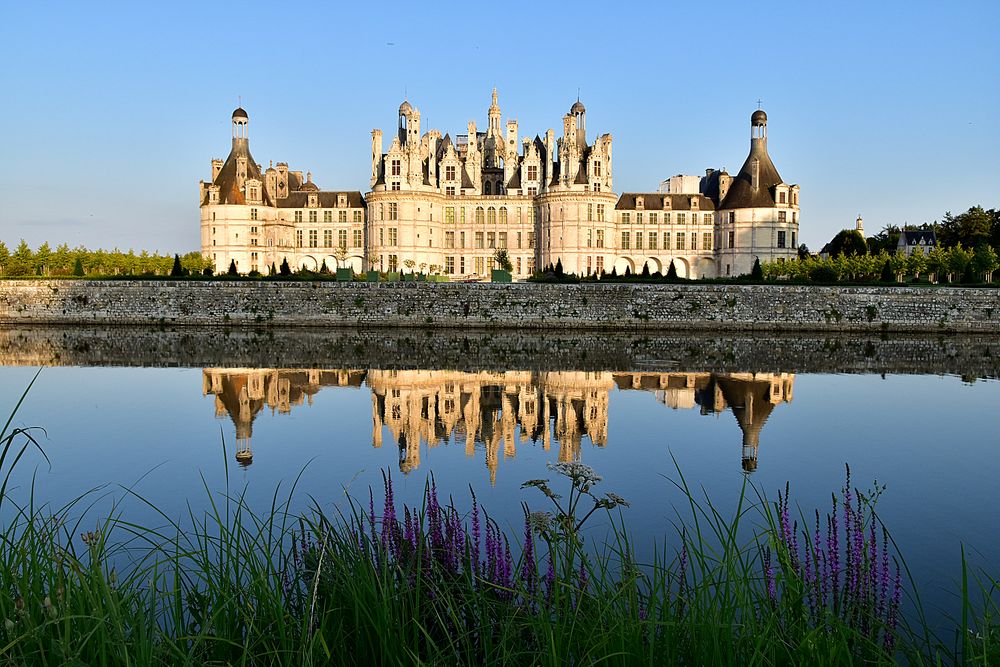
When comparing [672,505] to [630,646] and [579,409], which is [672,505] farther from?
[579,409]

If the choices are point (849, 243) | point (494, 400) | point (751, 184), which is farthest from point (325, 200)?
point (849, 243)

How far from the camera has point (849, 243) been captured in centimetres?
8206

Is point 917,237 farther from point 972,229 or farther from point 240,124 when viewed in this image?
point 240,124

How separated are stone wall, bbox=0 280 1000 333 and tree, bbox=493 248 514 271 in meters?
18.4

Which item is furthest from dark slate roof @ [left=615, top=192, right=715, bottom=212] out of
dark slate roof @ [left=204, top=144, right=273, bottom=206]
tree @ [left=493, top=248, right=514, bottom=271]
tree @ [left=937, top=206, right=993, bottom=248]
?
dark slate roof @ [left=204, top=144, right=273, bottom=206]

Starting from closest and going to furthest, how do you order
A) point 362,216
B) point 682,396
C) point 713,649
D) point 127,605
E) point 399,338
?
point 713,649
point 127,605
point 682,396
point 399,338
point 362,216

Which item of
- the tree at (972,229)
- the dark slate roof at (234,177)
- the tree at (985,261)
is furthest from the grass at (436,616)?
the tree at (972,229)

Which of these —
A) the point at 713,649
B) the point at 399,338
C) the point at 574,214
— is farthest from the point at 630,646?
the point at 574,214

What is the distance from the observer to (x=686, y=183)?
6241 cm

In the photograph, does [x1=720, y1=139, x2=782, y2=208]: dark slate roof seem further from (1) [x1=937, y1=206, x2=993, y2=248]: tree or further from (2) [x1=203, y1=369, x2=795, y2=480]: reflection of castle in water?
(2) [x1=203, y1=369, x2=795, y2=480]: reflection of castle in water

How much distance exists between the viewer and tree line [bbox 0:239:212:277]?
55.6 metres

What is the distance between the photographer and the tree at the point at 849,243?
80375mm

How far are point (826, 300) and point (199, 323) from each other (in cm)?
2603

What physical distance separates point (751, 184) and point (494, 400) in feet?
150
